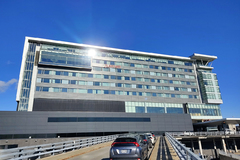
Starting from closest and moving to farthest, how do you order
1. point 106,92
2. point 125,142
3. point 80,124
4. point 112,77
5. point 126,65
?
1. point 125,142
2. point 80,124
3. point 106,92
4. point 112,77
5. point 126,65

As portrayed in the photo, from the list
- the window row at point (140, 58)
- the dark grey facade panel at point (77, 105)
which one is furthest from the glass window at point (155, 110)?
the window row at point (140, 58)

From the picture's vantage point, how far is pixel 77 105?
5141cm

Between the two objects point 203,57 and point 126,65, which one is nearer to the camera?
point 126,65

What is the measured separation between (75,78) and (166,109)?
35762 millimetres

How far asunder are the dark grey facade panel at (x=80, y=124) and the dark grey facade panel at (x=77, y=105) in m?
2.60

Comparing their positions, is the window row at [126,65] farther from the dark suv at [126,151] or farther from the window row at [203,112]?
the dark suv at [126,151]

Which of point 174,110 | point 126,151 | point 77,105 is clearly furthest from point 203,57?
point 126,151

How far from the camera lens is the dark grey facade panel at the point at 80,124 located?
43.6 meters

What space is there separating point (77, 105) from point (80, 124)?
659cm

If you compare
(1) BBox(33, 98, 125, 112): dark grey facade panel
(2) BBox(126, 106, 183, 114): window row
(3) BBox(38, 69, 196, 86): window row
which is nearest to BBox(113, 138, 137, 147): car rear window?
(1) BBox(33, 98, 125, 112): dark grey facade panel

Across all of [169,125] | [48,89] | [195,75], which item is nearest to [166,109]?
[169,125]

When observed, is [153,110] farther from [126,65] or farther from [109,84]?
[126,65]

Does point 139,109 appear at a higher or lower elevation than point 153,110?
higher

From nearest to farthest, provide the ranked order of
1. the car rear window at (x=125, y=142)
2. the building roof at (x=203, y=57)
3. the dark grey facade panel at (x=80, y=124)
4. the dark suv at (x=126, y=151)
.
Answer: the dark suv at (x=126, y=151) < the car rear window at (x=125, y=142) < the dark grey facade panel at (x=80, y=124) < the building roof at (x=203, y=57)
